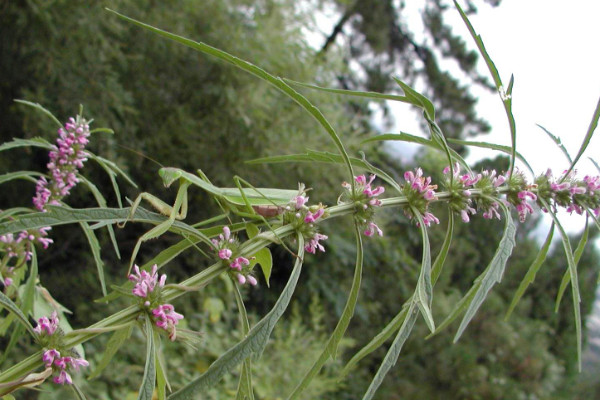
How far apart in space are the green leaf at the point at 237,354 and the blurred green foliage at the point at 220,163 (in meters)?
1.60

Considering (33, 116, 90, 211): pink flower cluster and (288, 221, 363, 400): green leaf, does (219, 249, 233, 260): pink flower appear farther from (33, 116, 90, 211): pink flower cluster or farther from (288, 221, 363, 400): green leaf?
(33, 116, 90, 211): pink flower cluster

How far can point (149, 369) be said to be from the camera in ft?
1.17

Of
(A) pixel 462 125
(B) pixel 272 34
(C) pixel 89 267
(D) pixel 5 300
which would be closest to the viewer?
(D) pixel 5 300

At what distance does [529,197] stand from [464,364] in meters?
3.22

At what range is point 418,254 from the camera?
13.8 ft

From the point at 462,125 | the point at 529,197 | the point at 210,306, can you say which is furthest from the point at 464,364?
the point at 529,197

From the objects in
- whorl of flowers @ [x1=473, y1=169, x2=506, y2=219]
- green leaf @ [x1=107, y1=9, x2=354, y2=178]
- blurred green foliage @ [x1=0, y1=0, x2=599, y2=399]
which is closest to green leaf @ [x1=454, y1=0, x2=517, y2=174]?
whorl of flowers @ [x1=473, y1=169, x2=506, y2=219]

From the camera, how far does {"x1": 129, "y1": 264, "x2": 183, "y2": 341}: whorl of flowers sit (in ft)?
1.27

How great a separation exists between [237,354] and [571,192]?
0.40 metres

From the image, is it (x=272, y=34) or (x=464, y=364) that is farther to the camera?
(x=464, y=364)

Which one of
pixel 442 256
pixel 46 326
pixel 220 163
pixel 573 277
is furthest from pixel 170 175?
pixel 220 163

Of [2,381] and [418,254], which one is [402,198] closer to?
[2,381]

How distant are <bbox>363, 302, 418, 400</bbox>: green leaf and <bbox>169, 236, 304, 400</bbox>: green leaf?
89 millimetres

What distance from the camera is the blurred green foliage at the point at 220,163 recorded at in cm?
224
